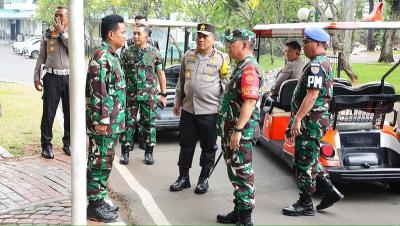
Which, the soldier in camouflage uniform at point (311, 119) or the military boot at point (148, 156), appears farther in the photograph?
the military boot at point (148, 156)

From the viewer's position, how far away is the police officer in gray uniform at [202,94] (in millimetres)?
5258

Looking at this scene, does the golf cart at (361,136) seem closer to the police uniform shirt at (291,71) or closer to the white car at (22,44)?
the police uniform shirt at (291,71)

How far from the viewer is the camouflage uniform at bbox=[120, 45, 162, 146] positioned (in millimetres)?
6516

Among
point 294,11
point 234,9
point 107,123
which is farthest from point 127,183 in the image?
point 294,11

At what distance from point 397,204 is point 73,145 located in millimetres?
3476

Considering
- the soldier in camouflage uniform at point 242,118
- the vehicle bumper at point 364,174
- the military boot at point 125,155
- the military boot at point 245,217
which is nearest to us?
the soldier in camouflage uniform at point 242,118

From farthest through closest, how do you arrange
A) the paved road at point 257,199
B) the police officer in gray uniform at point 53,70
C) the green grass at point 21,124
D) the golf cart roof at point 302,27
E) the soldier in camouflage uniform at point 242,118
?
the green grass at point 21,124 → the police officer in gray uniform at point 53,70 → the golf cart roof at point 302,27 → the paved road at point 257,199 → the soldier in camouflage uniform at point 242,118

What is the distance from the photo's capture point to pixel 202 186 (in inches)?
217

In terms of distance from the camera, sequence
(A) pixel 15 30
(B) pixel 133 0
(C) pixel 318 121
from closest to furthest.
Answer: (C) pixel 318 121, (B) pixel 133 0, (A) pixel 15 30

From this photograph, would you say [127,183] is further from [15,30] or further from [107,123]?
[15,30]

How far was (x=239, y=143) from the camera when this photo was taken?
425cm

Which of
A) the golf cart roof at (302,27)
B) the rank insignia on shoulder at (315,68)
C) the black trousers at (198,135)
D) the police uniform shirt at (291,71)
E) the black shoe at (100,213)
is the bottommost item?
the black shoe at (100,213)

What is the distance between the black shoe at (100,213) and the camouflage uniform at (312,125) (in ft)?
5.92

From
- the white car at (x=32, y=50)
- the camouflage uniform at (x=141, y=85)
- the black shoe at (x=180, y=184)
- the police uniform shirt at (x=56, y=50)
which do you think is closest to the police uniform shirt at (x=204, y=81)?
the black shoe at (x=180, y=184)
